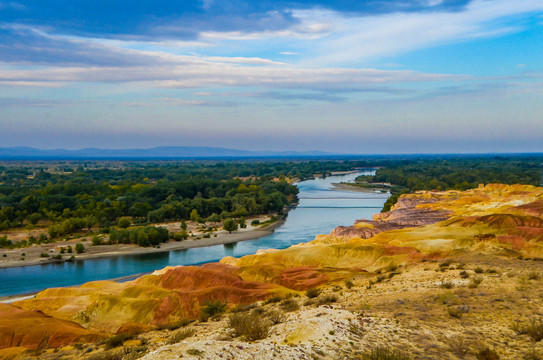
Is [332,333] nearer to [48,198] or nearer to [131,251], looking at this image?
[131,251]

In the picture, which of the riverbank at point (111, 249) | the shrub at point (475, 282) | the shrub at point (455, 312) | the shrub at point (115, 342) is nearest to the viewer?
the shrub at point (455, 312)

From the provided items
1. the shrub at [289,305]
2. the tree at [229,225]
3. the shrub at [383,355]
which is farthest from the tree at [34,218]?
the shrub at [383,355]

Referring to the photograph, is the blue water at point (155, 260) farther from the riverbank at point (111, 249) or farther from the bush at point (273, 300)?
the bush at point (273, 300)

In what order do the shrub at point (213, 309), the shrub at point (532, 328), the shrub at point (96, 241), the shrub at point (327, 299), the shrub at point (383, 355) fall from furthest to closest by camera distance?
the shrub at point (96, 241) < the shrub at point (213, 309) < the shrub at point (327, 299) < the shrub at point (532, 328) < the shrub at point (383, 355)

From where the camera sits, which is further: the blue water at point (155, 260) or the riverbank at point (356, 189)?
the riverbank at point (356, 189)

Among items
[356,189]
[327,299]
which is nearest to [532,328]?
[327,299]

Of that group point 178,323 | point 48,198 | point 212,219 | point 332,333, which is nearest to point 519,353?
point 332,333
